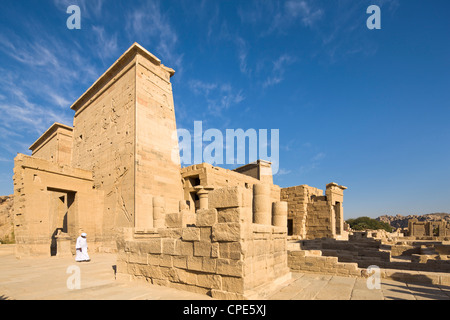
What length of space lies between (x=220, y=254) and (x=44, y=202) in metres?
12.0

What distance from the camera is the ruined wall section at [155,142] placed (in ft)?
43.7

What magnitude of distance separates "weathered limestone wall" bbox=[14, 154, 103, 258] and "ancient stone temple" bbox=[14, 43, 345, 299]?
0.15 feet

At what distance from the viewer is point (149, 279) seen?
19.8 ft

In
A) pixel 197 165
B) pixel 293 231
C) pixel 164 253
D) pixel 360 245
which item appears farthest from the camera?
pixel 293 231

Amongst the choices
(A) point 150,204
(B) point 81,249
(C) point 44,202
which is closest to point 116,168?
(A) point 150,204

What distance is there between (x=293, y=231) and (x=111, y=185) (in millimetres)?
13633

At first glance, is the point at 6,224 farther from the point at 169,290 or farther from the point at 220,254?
the point at 220,254

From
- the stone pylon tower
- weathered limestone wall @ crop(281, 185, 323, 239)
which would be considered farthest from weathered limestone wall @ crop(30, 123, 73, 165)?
weathered limestone wall @ crop(281, 185, 323, 239)

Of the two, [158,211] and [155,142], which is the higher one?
[155,142]

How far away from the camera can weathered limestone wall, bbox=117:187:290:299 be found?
14.9 ft

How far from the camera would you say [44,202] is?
1292 cm

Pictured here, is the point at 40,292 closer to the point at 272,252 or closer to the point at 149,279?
the point at 149,279

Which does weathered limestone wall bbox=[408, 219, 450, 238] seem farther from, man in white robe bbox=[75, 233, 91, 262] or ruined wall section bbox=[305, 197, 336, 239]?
man in white robe bbox=[75, 233, 91, 262]
